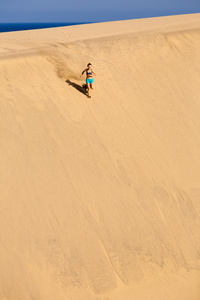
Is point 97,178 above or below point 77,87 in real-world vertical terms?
below

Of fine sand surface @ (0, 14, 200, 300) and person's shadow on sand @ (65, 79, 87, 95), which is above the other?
person's shadow on sand @ (65, 79, 87, 95)

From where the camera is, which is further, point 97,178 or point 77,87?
point 77,87

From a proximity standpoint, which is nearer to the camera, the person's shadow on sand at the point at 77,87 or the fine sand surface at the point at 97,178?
the fine sand surface at the point at 97,178

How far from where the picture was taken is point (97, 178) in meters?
8.38

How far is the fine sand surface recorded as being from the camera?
7145 mm

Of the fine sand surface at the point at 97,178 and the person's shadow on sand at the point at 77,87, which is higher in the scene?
the person's shadow on sand at the point at 77,87

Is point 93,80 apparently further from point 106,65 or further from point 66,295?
point 66,295

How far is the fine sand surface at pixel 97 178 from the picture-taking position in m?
7.14

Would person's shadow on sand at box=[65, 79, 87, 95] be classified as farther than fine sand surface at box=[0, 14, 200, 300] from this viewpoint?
Yes

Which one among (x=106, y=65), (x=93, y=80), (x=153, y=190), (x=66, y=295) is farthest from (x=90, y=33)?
(x=66, y=295)

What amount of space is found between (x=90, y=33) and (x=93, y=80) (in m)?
4.51

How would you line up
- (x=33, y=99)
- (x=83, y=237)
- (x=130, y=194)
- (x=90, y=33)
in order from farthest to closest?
(x=90, y=33), (x=33, y=99), (x=130, y=194), (x=83, y=237)

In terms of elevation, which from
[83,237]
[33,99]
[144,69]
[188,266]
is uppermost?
[144,69]

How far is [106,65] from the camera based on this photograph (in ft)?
36.3
